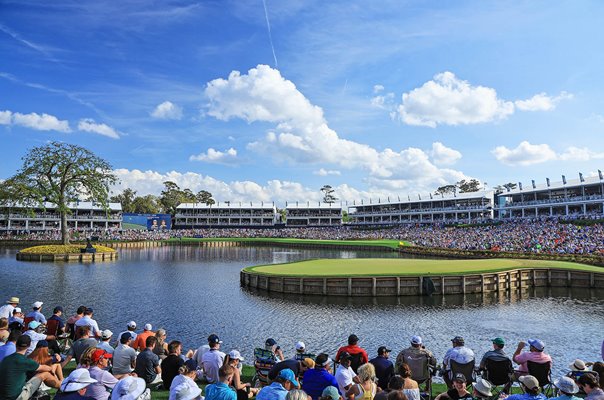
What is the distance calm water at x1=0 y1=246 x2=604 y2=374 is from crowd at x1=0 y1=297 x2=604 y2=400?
706 centimetres

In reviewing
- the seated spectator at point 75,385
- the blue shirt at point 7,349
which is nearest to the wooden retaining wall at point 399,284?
the blue shirt at point 7,349

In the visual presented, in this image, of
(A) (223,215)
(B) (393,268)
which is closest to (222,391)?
(B) (393,268)

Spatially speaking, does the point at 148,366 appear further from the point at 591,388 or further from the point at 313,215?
the point at 313,215

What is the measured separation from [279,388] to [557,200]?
98.6 m

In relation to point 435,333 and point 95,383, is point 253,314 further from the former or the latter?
point 95,383

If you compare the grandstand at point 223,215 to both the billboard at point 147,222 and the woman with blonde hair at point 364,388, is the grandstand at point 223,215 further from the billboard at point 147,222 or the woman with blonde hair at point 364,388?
the woman with blonde hair at point 364,388

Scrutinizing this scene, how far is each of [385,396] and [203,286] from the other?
102 feet

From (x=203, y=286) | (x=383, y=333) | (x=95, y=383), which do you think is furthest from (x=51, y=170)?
(x=95, y=383)

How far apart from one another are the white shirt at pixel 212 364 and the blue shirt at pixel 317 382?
289cm

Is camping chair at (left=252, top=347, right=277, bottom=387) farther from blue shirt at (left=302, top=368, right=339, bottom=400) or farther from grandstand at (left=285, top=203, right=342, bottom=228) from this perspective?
grandstand at (left=285, top=203, right=342, bottom=228)

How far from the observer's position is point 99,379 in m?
7.59

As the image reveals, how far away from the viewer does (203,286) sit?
117 feet

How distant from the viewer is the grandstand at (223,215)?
14038 cm

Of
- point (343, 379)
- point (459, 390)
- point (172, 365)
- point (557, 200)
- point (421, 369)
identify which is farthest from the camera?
point (557, 200)
